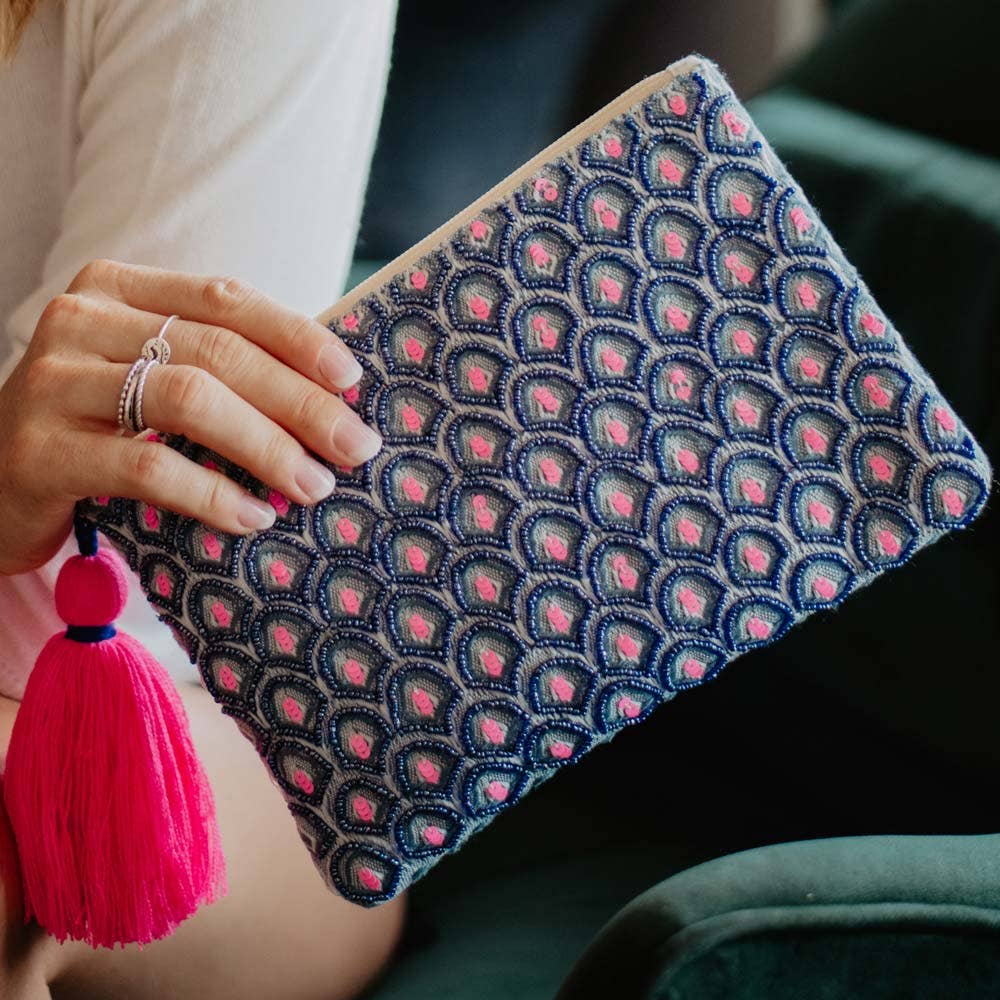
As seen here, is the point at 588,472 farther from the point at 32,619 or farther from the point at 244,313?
the point at 32,619

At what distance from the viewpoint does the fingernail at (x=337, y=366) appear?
1.80 feet

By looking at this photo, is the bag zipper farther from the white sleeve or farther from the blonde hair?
the blonde hair

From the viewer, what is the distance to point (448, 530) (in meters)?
0.55

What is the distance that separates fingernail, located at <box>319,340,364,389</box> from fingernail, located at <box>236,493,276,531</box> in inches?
2.6

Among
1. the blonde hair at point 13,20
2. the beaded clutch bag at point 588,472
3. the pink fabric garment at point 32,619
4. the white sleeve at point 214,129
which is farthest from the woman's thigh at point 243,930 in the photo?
the blonde hair at point 13,20

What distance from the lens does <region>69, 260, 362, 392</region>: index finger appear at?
1.81 ft

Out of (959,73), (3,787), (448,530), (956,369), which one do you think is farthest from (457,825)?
(959,73)

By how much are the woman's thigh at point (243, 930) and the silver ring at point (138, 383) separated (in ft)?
0.73

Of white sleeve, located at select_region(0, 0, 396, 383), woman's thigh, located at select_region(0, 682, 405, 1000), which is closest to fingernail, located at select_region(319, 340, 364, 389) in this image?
white sleeve, located at select_region(0, 0, 396, 383)

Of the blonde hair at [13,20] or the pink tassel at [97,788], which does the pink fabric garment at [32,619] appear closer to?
the pink tassel at [97,788]

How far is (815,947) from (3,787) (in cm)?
42

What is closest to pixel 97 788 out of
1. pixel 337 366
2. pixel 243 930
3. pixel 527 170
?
pixel 243 930

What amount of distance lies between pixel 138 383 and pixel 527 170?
0.67ft

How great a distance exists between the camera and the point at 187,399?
0.54m
